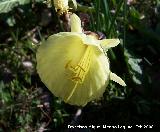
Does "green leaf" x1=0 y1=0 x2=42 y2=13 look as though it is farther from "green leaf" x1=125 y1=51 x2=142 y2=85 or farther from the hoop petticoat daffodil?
the hoop petticoat daffodil

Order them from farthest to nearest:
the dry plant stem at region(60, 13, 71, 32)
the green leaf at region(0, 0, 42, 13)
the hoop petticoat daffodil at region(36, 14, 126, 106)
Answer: the green leaf at region(0, 0, 42, 13) < the dry plant stem at region(60, 13, 71, 32) < the hoop petticoat daffodil at region(36, 14, 126, 106)

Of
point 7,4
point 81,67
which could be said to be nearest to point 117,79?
point 81,67

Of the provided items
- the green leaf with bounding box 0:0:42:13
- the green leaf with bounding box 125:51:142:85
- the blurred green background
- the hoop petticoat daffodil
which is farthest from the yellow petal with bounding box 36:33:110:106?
the green leaf with bounding box 0:0:42:13

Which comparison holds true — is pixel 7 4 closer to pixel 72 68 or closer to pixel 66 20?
pixel 66 20

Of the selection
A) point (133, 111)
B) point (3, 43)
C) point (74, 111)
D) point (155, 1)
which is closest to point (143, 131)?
point (133, 111)

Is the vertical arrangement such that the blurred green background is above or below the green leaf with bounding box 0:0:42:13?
below

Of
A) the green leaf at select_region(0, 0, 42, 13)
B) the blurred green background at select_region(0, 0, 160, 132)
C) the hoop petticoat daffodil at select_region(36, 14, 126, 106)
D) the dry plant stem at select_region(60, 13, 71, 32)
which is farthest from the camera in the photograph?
the green leaf at select_region(0, 0, 42, 13)

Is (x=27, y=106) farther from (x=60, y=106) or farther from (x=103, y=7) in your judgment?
(x=103, y=7)

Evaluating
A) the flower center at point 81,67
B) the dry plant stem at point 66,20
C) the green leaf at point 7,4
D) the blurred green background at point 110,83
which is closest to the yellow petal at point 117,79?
the flower center at point 81,67
